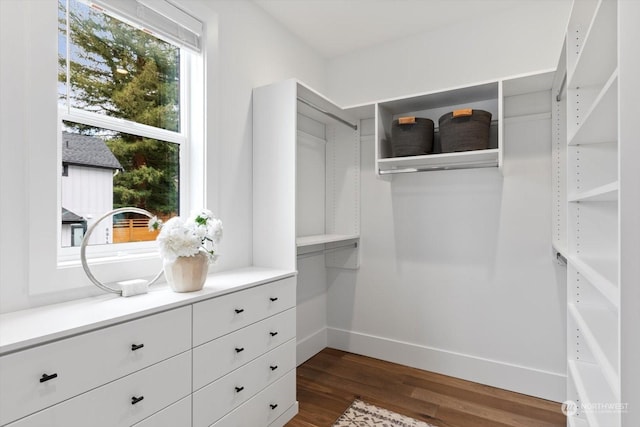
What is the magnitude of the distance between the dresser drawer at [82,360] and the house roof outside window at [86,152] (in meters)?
0.80

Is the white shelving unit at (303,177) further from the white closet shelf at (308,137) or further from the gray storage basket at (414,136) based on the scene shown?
the gray storage basket at (414,136)

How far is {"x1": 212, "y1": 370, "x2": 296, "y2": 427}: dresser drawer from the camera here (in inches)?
65.0

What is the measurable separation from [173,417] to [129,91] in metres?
1.53

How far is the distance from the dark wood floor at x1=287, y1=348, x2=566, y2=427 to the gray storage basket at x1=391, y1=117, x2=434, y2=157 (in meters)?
1.65

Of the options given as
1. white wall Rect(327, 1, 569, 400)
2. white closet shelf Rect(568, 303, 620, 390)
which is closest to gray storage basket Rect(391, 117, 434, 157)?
white wall Rect(327, 1, 569, 400)

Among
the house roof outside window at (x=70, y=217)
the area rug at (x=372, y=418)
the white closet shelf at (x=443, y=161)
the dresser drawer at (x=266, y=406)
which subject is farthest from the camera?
the white closet shelf at (x=443, y=161)

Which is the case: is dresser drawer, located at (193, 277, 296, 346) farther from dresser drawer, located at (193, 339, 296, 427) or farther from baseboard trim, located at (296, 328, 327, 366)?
baseboard trim, located at (296, 328, 327, 366)

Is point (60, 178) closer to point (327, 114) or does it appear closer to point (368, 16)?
point (327, 114)

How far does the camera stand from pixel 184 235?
1.49 m

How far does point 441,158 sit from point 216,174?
4.98 ft

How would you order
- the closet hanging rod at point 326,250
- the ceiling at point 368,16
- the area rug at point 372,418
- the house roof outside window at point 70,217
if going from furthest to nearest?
the closet hanging rod at point 326,250 < the ceiling at point 368,16 < the area rug at point 372,418 < the house roof outside window at point 70,217

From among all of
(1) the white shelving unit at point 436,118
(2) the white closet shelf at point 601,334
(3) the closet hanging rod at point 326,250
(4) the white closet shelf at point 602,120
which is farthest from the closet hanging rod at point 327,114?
(2) the white closet shelf at point 601,334

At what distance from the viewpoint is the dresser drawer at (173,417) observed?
1.28m

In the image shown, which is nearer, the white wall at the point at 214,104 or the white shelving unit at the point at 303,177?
the white wall at the point at 214,104
